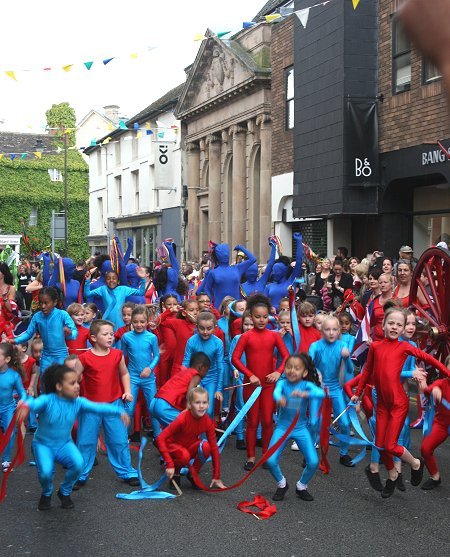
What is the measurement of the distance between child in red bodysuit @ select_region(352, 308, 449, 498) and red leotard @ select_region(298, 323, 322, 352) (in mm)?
1606

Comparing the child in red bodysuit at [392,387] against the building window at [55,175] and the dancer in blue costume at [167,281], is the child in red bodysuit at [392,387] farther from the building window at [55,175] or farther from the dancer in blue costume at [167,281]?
the building window at [55,175]

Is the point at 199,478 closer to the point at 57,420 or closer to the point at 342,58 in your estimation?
the point at 57,420

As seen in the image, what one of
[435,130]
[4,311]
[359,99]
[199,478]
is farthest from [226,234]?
[199,478]

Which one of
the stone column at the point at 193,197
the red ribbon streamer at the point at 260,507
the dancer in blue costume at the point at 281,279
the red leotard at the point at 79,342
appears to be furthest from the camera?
the stone column at the point at 193,197

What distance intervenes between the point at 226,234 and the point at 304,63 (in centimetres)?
1064

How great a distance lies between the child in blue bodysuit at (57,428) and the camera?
18.5ft

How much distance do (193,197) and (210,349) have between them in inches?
1068

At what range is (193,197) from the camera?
3431 centimetres

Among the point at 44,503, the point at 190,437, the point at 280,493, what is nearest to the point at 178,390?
the point at 190,437

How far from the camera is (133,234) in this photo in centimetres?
4278

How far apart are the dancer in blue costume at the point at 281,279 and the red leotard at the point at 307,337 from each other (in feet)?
7.52

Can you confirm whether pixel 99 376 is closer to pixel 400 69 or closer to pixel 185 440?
pixel 185 440

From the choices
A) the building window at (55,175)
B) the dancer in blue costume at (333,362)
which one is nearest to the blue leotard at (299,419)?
the dancer in blue costume at (333,362)

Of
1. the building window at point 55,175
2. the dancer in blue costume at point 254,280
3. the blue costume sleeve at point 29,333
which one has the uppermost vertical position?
the building window at point 55,175
